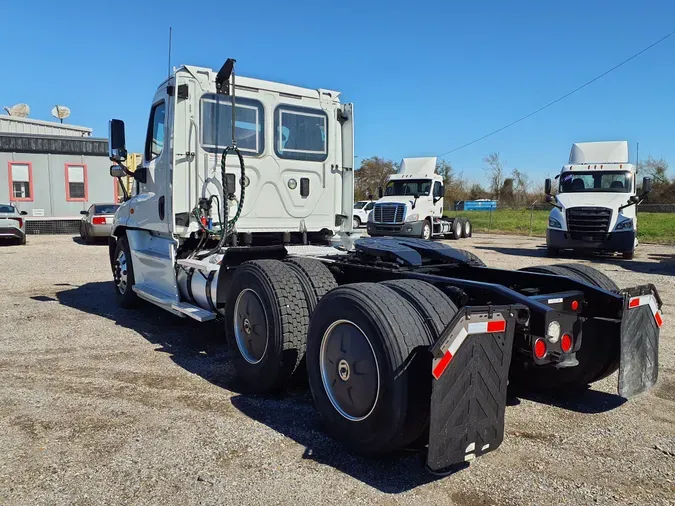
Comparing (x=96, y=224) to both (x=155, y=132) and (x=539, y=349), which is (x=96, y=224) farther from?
(x=539, y=349)

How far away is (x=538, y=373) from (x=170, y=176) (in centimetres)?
422

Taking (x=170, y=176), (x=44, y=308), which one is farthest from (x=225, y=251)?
(x=44, y=308)

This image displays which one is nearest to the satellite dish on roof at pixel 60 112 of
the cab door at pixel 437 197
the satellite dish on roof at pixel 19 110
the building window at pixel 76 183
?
the satellite dish on roof at pixel 19 110

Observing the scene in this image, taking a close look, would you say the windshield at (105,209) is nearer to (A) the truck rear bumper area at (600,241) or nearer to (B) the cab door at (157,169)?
(B) the cab door at (157,169)

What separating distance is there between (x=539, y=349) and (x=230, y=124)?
4421 mm

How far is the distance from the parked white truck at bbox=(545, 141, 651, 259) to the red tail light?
14.3 metres

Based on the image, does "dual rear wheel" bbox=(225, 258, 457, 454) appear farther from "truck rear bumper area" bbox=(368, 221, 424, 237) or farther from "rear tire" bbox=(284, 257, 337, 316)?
"truck rear bumper area" bbox=(368, 221, 424, 237)

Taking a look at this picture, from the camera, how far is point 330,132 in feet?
23.3

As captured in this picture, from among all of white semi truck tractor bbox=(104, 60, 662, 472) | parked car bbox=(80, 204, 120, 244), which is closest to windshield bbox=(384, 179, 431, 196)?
parked car bbox=(80, 204, 120, 244)

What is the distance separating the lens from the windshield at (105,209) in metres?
20.2

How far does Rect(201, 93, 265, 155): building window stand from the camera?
626cm

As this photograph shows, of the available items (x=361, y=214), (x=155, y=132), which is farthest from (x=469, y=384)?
(x=361, y=214)

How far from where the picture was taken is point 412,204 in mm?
23234

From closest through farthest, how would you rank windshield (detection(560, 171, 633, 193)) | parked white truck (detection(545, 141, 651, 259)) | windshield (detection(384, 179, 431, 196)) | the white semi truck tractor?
the white semi truck tractor → parked white truck (detection(545, 141, 651, 259)) → windshield (detection(560, 171, 633, 193)) → windshield (detection(384, 179, 431, 196))
